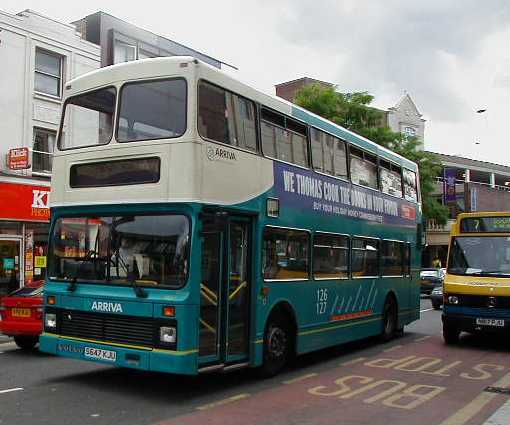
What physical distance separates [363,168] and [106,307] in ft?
21.6

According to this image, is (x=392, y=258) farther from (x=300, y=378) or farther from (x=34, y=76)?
(x=34, y=76)

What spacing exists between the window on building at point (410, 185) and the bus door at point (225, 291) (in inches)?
294

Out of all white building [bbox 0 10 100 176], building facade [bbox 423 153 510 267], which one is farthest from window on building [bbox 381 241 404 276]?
building facade [bbox 423 153 510 267]

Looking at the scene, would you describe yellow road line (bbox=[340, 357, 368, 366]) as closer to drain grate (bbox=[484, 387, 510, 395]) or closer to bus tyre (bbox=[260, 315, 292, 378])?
bus tyre (bbox=[260, 315, 292, 378])

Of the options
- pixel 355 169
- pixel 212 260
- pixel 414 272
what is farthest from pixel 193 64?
pixel 414 272

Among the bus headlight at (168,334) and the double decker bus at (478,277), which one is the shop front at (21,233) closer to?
the double decker bus at (478,277)

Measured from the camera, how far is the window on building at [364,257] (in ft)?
39.0

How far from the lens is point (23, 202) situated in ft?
63.9

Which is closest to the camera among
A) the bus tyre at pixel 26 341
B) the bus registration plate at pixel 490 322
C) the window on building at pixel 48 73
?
the bus tyre at pixel 26 341

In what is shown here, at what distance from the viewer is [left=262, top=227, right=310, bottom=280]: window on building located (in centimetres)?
897

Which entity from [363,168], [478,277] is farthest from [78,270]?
[478,277]

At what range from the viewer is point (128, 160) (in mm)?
7836

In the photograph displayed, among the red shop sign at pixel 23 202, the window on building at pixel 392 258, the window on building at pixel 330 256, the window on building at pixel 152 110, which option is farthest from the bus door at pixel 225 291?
the red shop sign at pixel 23 202

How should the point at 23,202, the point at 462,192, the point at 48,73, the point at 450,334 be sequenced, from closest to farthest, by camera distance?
the point at 450,334
the point at 23,202
the point at 48,73
the point at 462,192
